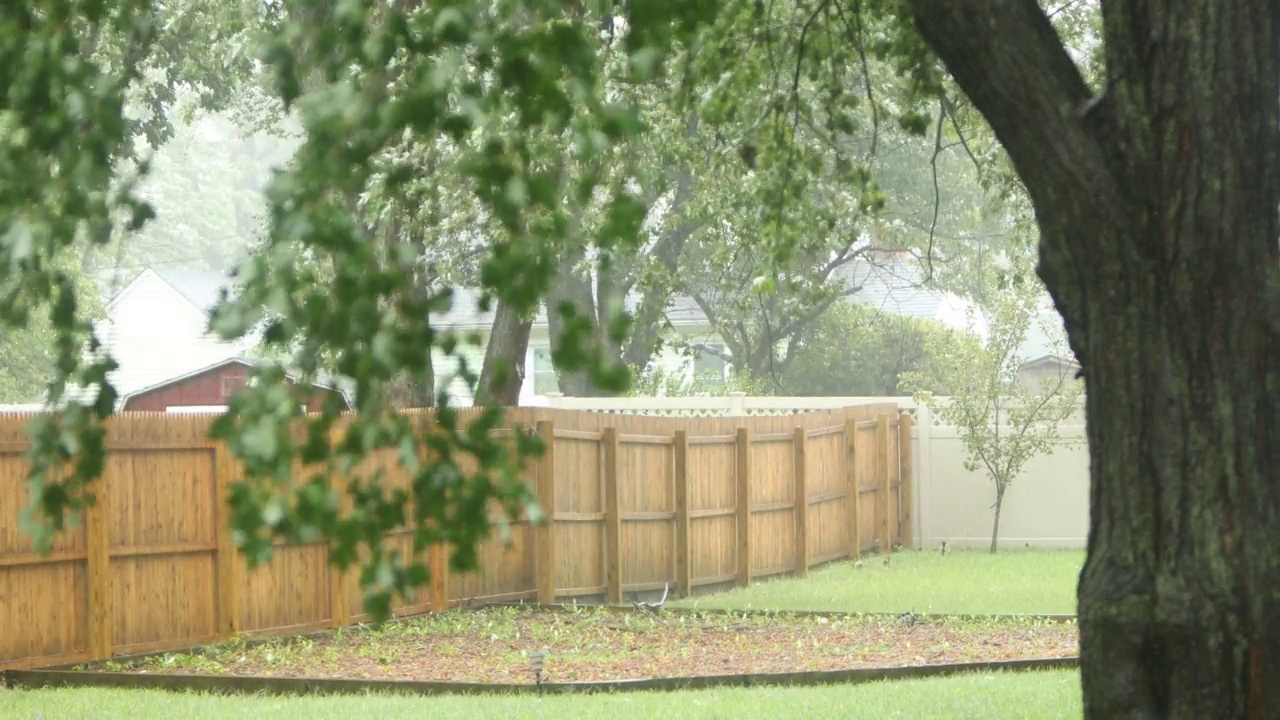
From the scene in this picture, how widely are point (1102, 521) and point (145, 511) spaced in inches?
324

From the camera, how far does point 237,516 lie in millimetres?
2576

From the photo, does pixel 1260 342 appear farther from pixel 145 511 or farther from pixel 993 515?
pixel 993 515

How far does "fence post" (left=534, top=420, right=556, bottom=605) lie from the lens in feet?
48.5

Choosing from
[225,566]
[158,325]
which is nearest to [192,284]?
[158,325]

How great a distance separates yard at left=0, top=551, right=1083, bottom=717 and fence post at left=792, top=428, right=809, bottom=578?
625 millimetres

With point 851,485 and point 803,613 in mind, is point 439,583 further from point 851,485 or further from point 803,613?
point 851,485

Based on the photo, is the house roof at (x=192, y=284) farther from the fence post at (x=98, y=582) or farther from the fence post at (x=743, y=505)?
the fence post at (x=98, y=582)

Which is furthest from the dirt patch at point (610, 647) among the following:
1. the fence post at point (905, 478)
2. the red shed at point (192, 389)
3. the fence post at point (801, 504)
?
the red shed at point (192, 389)

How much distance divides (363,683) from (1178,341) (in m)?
6.60

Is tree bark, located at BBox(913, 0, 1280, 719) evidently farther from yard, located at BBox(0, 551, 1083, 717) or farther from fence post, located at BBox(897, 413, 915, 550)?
fence post, located at BBox(897, 413, 915, 550)

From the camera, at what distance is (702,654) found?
12.3 m

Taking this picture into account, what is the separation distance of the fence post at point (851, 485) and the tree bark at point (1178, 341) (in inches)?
601

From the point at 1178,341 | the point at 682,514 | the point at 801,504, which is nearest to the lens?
the point at 1178,341

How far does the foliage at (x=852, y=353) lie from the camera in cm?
3909
